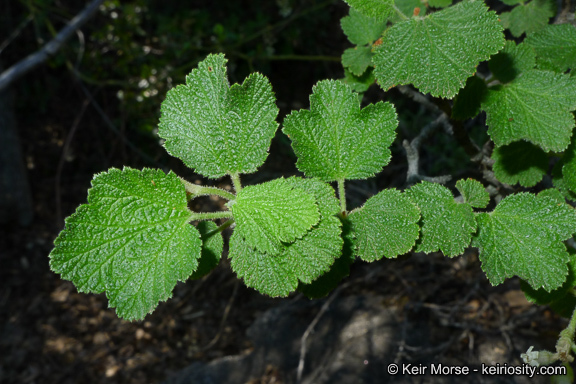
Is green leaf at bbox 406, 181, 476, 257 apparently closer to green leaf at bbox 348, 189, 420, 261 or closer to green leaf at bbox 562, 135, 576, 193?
green leaf at bbox 348, 189, 420, 261

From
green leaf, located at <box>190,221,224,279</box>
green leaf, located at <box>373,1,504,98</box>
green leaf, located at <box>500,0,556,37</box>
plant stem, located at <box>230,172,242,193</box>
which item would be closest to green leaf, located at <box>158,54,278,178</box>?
plant stem, located at <box>230,172,242,193</box>

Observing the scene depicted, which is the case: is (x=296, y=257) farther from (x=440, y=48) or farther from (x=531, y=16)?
(x=531, y=16)

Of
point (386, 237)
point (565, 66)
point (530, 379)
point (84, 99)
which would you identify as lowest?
point (530, 379)

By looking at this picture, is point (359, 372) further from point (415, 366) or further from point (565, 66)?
point (565, 66)

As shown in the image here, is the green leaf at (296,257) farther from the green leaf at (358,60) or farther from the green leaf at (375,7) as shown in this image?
the green leaf at (358,60)

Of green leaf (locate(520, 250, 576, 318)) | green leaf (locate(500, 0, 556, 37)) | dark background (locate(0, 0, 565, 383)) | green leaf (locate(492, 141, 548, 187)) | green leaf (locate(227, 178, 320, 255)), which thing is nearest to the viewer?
green leaf (locate(227, 178, 320, 255))

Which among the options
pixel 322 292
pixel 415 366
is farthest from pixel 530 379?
pixel 322 292
